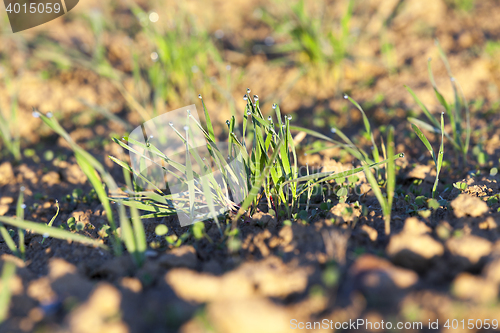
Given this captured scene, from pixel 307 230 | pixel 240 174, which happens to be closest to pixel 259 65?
pixel 240 174

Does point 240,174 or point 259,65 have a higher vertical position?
point 259,65

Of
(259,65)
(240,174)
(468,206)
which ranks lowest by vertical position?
(468,206)

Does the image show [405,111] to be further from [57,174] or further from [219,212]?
[57,174]

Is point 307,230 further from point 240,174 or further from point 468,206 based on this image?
point 468,206

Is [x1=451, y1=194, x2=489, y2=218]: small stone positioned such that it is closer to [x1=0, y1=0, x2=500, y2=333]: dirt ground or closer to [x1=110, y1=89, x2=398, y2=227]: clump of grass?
[x1=0, y1=0, x2=500, y2=333]: dirt ground

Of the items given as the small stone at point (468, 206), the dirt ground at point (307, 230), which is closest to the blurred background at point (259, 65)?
the dirt ground at point (307, 230)

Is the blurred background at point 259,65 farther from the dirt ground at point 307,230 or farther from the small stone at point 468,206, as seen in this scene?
the small stone at point 468,206

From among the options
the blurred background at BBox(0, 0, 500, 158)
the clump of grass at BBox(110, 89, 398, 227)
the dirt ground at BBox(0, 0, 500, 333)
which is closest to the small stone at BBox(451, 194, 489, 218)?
the dirt ground at BBox(0, 0, 500, 333)
